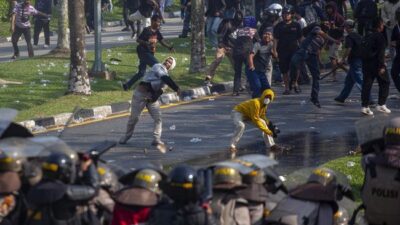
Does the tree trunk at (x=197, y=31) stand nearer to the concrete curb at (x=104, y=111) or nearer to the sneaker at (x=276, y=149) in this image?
the concrete curb at (x=104, y=111)

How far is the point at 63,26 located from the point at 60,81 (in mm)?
3301

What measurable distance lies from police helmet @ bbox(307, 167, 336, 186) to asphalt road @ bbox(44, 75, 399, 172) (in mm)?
5597

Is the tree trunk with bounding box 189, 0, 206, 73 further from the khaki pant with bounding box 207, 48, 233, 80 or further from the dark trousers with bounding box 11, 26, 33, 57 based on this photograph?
the dark trousers with bounding box 11, 26, 33, 57

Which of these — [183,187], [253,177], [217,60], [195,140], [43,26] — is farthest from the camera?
[43,26]

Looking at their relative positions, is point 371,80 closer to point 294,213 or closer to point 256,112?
point 256,112

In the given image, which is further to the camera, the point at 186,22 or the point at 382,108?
the point at 186,22

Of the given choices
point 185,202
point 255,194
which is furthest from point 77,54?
point 185,202

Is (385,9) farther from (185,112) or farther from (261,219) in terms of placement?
(261,219)

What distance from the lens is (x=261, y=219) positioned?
789cm

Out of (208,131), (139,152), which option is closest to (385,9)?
(208,131)

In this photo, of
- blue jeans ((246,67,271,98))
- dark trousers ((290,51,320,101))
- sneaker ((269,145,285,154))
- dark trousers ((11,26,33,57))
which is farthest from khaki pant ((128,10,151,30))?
sneaker ((269,145,285,154))

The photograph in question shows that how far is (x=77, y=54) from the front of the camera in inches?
818

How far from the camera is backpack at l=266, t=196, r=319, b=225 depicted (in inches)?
303

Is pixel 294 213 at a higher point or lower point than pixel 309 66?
higher
